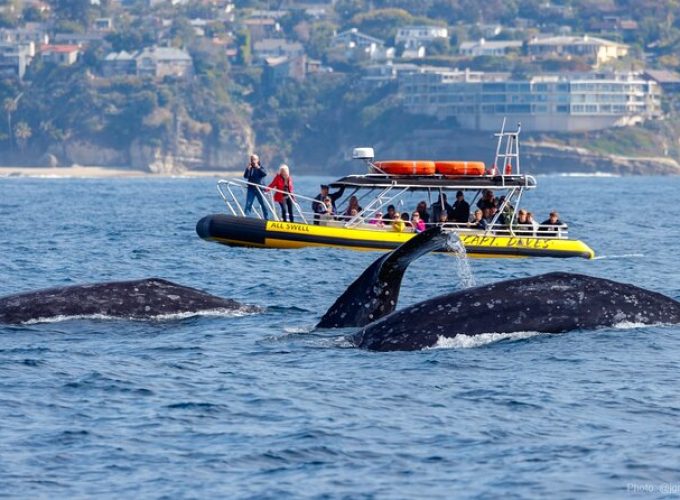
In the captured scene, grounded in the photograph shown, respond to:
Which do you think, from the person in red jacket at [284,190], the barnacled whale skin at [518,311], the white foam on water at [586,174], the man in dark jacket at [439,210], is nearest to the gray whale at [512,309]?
the barnacled whale skin at [518,311]

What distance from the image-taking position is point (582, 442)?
13.8 metres

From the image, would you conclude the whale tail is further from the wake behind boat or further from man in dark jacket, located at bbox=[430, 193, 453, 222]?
man in dark jacket, located at bbox=[430, 193, 453, 222]

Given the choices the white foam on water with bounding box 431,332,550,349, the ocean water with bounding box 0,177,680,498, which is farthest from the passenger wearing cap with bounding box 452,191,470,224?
the white foam on water with bounding box 431,332,550,349

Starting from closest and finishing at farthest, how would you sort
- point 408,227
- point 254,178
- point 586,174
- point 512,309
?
point 512,309 → point 408,227 → point 254,178 → point 586,174

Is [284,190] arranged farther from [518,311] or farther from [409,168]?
[518,311]

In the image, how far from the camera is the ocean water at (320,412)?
12797 mm

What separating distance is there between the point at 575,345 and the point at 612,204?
68.2 m

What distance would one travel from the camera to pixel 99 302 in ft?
63.3

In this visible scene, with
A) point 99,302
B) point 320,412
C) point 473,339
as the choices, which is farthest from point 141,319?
point 320,412

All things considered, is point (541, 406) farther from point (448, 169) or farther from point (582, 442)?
point (448, 169)

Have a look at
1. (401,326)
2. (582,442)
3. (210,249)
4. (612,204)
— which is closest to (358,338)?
(401,326)

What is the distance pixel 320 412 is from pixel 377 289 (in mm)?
2489

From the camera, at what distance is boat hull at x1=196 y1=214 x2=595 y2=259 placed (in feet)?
118

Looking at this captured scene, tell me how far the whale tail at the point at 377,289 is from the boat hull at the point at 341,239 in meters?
17.6
